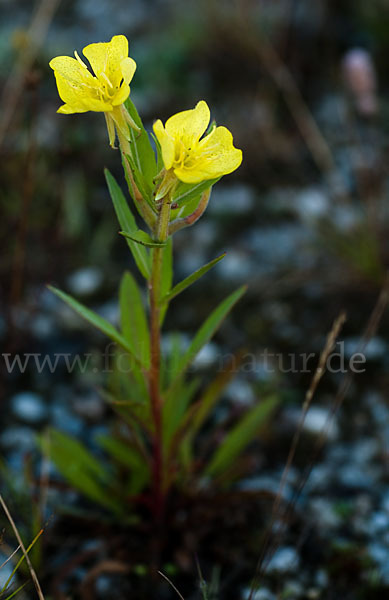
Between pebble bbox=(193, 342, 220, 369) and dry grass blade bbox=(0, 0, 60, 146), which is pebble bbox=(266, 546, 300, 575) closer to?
pebble bbox=(193, 342, 220, 369)

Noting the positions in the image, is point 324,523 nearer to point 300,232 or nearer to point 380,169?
point 300,232

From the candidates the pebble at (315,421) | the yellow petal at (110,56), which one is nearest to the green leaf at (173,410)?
the pebble at (315,421)

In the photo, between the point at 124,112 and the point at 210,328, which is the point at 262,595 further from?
the point at 124,112

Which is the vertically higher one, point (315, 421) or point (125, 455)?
point (125, 455)

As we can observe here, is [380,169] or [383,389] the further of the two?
[380,169]

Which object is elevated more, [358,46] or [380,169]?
[358,46]

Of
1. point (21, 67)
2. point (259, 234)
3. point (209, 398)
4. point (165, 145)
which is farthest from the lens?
point (259, 234)

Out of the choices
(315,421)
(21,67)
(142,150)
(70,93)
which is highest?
(21,67)

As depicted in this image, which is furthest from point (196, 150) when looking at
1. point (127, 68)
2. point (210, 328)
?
point (210, 328)

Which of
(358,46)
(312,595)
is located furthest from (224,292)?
(358,46)
